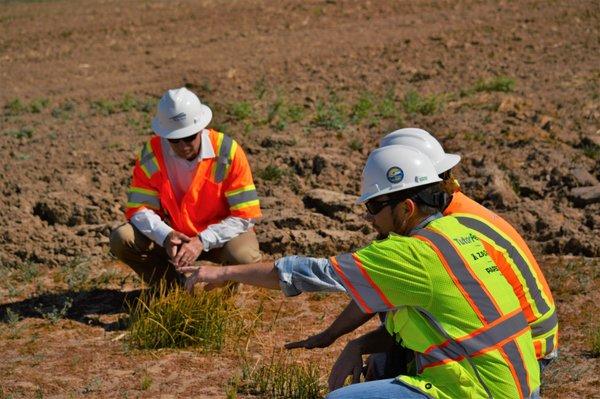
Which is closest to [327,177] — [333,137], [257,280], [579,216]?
[333,137]

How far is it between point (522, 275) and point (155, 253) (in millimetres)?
3264

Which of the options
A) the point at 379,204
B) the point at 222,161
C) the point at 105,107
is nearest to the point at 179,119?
the point at 222,161

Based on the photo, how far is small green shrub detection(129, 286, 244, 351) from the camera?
245 inches

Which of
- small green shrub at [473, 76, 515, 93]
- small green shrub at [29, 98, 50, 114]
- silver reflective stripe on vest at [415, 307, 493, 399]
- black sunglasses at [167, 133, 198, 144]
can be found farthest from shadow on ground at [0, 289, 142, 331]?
small green shrub at [473, 76, 515, 93]

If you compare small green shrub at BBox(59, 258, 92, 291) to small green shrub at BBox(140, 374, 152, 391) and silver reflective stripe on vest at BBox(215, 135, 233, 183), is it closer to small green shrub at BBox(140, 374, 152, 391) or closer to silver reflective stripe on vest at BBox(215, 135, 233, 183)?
silver reflective stripe on vest at BBox(215, 135, 233, 183)

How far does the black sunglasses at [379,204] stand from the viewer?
425cm

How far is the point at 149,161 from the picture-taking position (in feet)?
22.5

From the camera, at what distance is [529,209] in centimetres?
835

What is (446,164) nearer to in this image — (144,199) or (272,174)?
(144,199)

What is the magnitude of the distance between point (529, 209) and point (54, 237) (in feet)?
11.5

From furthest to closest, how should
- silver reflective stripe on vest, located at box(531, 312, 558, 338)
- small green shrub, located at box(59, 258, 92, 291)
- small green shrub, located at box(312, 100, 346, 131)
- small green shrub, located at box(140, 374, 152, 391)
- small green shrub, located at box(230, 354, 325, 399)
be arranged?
small green shrub, located at box(312, 100, 346, 131), small green shrub, located at box(59, 258, 92, 291), small green shrub, located at box(140, 374, 152, 391), small green shrub, located at box(230, 354, 325, 399), silver reflective stripe on vest, located at box(531, 312, 558, 338)

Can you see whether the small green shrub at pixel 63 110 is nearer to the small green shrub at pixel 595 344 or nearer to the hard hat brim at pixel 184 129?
the hard hat brim at pixel 184 129

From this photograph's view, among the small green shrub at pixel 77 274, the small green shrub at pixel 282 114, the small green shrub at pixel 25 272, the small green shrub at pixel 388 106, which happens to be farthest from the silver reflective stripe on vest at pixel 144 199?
the small green shrub at pixel 388 106

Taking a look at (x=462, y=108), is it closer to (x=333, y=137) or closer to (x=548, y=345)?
(x=333, y=137)
